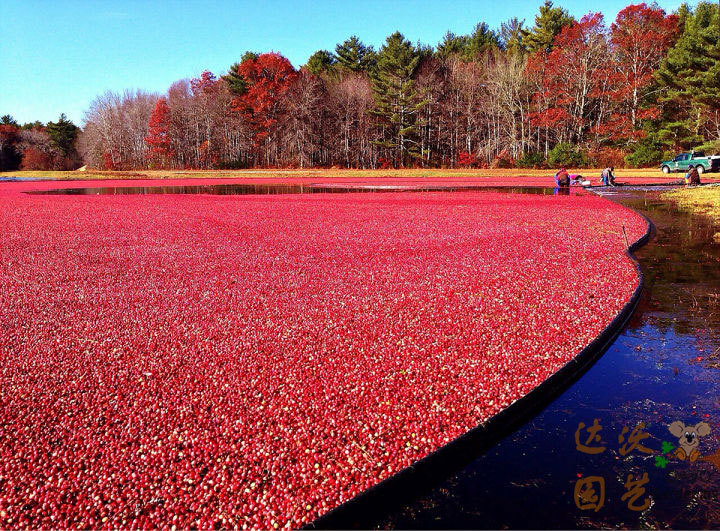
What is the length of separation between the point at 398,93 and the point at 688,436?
5461 centimetres

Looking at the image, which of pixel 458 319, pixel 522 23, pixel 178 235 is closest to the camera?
pixel 458 319

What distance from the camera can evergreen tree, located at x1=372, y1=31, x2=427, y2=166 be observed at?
54.5 metres

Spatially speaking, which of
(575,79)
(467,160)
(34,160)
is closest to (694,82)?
(575,79)

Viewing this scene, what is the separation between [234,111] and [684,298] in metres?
61.5

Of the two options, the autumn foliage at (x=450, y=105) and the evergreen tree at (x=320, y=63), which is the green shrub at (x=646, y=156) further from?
the evergreen tree at (x=320, y=63)

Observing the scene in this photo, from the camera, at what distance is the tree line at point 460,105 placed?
44688 mm

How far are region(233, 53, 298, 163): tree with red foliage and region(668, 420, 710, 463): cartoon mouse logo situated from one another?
6002 cm

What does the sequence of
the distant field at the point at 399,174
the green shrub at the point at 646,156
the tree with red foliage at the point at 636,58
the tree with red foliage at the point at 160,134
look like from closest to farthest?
1. the distant field at the point at 399,174
2. the green shrub at the point at 646,156
3. the tree with red foliage at the point at 636,58
4. the tree with red foliage at the point at 160,134

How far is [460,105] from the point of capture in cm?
5828

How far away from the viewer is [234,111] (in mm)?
61750

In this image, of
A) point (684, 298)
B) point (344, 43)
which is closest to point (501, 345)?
point (684, 298)

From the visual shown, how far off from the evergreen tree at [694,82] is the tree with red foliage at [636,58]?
80.0 inches

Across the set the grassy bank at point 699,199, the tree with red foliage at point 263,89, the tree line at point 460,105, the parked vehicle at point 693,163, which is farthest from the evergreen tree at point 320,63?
the grassy bank at point 699,199

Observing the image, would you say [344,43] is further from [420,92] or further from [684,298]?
[684,298]
